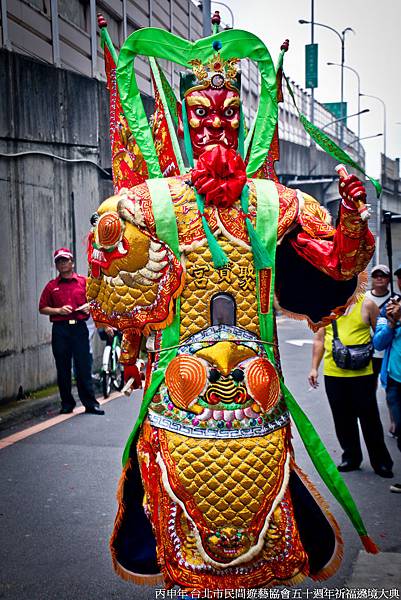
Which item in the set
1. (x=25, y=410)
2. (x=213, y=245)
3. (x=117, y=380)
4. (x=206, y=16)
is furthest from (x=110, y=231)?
(x=206, y=16)

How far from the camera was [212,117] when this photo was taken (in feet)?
10.7

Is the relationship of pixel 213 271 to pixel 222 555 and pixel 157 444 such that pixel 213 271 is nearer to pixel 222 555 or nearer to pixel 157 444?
pixel 157 444

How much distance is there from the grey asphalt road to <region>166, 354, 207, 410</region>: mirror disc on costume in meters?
1.57

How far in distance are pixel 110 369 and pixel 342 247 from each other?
7.74 m

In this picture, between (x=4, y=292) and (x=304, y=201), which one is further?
(x=4, y=292)

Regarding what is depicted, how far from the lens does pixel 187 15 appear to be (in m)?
17.5

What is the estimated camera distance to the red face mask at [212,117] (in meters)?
3.27

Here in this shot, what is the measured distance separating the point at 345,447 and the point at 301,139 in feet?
86.0

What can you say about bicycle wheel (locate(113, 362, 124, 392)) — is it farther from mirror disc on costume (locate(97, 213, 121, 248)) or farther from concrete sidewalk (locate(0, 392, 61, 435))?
mirror disc on costume (locate(97, 213, 121, 248))

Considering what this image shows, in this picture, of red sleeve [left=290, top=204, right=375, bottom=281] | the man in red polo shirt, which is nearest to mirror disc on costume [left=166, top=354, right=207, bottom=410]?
red sleeve [left=290, top=204, right=375, bottom=281]

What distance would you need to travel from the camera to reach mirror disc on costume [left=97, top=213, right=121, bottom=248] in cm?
310

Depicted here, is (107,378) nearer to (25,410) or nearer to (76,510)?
(25,410)

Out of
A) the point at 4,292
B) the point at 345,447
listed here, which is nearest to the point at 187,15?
the point at 4,292

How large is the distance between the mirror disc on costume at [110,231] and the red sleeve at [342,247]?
0.75 m
